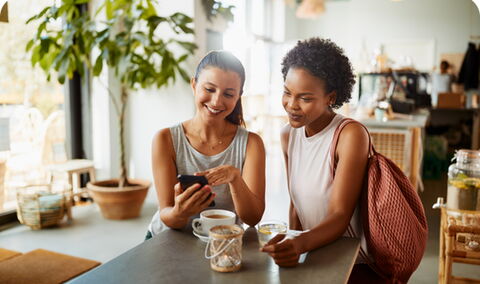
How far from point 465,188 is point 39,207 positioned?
112 inches

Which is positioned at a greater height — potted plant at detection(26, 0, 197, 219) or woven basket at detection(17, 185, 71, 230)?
potted plant at detection(26, 0, 197, 219)

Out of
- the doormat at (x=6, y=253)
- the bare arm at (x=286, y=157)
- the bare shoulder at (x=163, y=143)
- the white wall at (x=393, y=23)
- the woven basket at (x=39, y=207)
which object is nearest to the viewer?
the bare shoulder at (x=163, y=143)

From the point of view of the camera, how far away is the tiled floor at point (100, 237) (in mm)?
2809

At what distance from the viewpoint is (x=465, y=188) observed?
6.40ft

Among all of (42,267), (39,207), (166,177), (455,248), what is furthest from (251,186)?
(39,207)

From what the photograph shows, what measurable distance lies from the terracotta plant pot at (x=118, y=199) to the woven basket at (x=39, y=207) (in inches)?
10.5

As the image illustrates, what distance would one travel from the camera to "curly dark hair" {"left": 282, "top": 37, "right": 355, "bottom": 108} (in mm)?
1426

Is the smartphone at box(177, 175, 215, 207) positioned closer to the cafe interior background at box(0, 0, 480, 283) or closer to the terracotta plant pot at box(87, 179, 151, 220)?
the cafe interior background at box(0, 0, 480, 283)

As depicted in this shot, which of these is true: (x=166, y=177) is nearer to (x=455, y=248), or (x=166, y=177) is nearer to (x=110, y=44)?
(x=455, y=248)

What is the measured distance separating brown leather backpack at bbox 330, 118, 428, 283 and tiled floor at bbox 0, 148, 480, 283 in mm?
1389

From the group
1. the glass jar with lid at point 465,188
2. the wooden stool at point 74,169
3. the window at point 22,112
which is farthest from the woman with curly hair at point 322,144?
the window at point 22,112

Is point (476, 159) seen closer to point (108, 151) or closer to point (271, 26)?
point (108, 151)

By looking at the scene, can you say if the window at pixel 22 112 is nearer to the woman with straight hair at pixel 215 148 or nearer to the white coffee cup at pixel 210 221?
the woman with straight hair at pixel 215 148

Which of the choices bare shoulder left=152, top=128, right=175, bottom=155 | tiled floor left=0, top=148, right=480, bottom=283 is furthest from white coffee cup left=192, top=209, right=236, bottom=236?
tiled floor left=0, top=148, right=480, bottom=283
